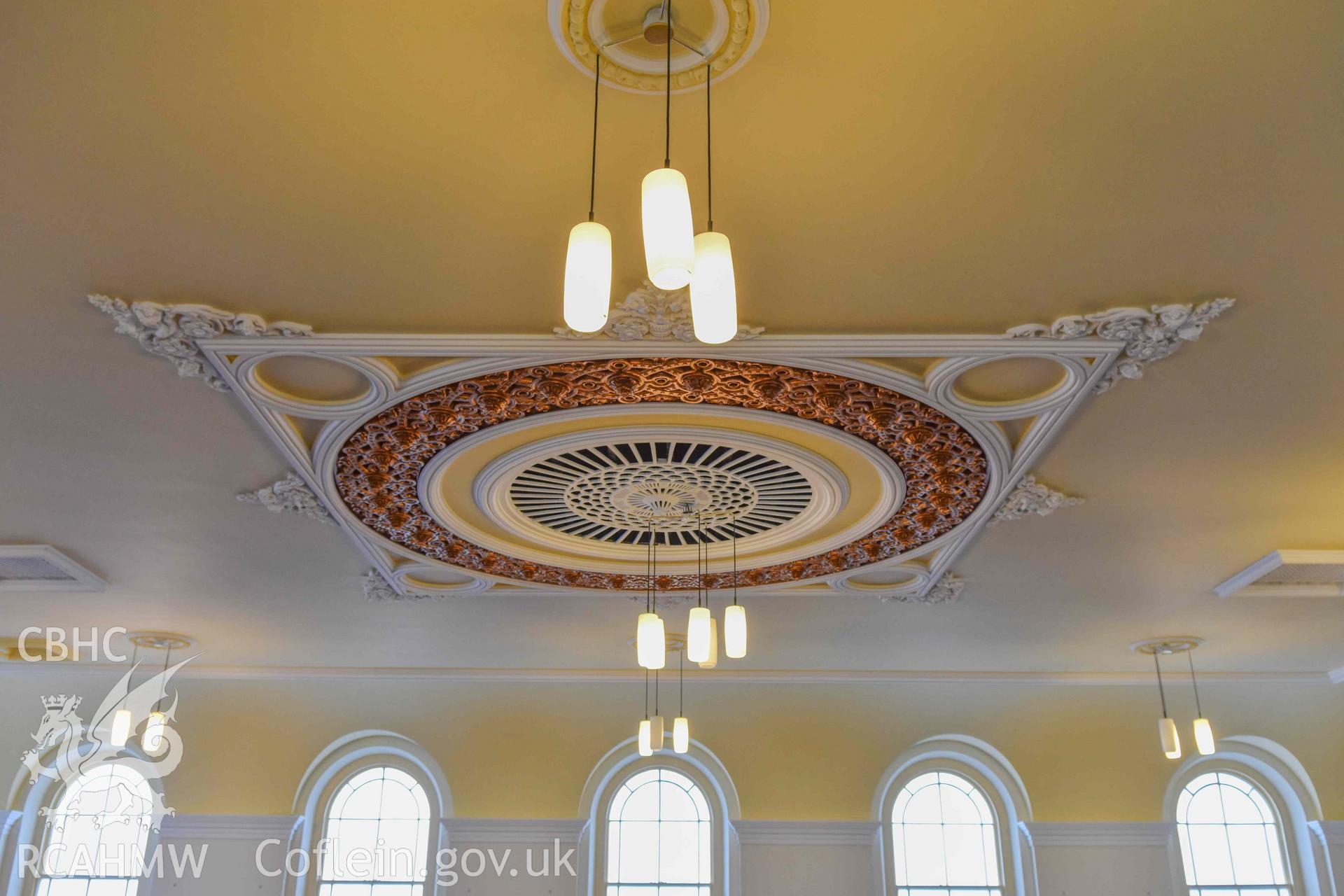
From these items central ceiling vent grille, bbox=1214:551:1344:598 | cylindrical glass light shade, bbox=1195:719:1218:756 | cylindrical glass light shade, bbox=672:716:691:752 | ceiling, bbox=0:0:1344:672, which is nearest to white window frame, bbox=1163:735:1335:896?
cylindrical glass light shade, bbox=1195:719:1218:756

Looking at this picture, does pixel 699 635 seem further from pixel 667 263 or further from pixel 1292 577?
pixel 1292 577

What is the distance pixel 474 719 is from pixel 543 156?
7415mm

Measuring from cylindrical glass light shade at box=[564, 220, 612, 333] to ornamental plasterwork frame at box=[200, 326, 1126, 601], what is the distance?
191 centimetres

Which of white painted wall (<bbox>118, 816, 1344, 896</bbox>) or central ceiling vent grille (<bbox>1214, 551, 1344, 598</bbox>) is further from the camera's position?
white painted wall (<bbox>118, 816, 1344, 896</bbox>)

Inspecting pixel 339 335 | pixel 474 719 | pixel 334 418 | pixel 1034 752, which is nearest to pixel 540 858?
pixel 474 719

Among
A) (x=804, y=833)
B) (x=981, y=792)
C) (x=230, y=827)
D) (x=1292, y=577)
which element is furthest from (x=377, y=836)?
(x=1292, y=577)

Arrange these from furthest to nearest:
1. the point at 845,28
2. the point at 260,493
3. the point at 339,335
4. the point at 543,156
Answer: the point at 260,493 → the point at 339,335 → the point at 543,156 → the point at 845,28

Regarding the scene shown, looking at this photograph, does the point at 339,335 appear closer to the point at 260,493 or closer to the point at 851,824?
the point at 260,493

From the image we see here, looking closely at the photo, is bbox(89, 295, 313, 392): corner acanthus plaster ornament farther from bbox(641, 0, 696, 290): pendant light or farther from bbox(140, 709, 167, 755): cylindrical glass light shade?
bbox(140, 709, 167, 755): cylindrical glass light shade

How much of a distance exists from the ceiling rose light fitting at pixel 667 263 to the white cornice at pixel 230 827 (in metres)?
8.44

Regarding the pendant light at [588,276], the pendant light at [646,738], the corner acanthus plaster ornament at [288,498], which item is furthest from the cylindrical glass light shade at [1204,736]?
the pendant light at [588,276]

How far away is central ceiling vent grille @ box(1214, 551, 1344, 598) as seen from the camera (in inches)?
249

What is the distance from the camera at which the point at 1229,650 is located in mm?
8695

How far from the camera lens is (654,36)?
2.65 metres
